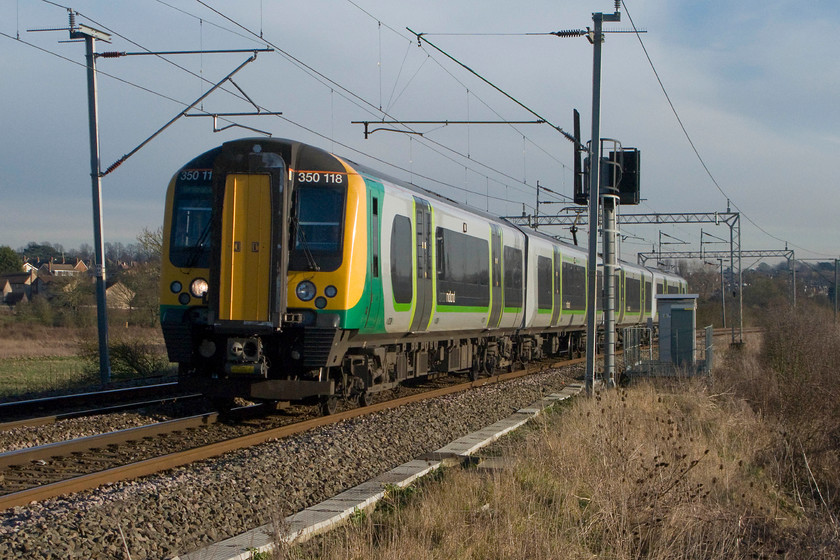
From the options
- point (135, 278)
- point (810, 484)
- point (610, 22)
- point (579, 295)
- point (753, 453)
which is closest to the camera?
point (810, 484)

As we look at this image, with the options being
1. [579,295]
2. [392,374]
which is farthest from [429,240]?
[579,295]

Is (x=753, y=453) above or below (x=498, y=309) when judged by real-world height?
below

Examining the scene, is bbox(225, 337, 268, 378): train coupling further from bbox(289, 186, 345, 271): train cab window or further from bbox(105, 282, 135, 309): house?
bbox(105, 282, 135, 309): house

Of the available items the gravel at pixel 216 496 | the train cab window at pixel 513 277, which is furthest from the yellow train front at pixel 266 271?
the train cab window at pixel 513 277

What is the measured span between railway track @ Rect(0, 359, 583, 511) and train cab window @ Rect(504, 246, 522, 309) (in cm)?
726

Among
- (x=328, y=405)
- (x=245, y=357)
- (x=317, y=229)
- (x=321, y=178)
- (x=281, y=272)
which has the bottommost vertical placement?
(x=328, y=405)

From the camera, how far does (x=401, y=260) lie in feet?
41.2

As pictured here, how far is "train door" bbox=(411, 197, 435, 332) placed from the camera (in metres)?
13.3

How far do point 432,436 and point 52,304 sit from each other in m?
37.4

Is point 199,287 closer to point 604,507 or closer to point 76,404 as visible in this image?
point 76,404

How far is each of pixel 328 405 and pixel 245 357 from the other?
178 cm

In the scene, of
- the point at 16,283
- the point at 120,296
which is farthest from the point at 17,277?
the point at 120,296

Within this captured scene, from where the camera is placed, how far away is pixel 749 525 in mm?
7191

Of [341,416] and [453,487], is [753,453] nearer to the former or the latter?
[341,416]
